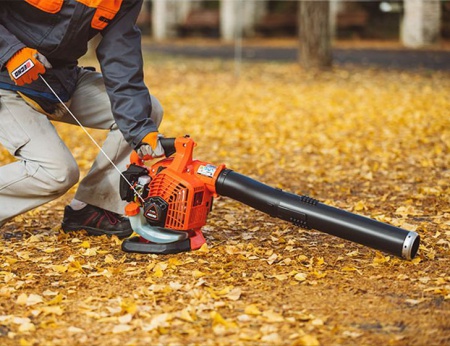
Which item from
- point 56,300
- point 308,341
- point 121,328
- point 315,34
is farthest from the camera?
point 315,34

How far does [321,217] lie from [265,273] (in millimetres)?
427

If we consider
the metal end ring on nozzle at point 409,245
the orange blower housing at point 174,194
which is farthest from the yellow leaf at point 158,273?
the metal end ring on nozzle at point 409,245

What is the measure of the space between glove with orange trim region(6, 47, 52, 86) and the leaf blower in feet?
2.40

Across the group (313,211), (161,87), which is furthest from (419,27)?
(313,211)

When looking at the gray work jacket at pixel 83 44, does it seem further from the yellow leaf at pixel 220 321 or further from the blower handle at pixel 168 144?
the yellow leaf at pixel 220 321

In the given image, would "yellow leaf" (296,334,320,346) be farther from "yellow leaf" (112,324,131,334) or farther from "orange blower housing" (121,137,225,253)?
"orange blower housing" (121,137,225,253)

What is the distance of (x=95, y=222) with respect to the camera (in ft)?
17.5

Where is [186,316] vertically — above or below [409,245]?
below

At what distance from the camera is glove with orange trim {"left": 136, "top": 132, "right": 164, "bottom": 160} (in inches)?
184

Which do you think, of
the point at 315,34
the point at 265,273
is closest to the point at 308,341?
the point at 265,273

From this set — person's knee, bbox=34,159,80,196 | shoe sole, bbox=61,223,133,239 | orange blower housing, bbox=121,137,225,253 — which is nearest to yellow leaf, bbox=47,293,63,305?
orange blower housing, bbox=121,137,225,253

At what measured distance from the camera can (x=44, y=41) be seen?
4586mm

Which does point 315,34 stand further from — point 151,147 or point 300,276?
point 300,276

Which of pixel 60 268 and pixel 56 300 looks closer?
pixel 56 300
